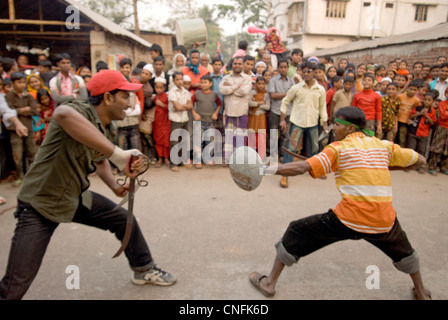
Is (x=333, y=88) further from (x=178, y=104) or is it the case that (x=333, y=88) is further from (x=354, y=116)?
(x=354, y=116)

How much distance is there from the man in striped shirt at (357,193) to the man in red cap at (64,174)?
112 centimetres

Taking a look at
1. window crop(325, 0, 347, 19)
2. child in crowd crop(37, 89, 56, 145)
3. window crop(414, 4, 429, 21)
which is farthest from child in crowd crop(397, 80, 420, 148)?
window crop(414, 4, 429, 21)

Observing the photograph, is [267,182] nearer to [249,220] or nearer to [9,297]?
[249,220]

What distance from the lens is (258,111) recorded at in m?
6.04

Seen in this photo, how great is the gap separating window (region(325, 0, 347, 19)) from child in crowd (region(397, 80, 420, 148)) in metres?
21.0

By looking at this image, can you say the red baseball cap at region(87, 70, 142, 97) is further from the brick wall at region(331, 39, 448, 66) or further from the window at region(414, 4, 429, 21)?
the window at region(414, 4, 429, 21)

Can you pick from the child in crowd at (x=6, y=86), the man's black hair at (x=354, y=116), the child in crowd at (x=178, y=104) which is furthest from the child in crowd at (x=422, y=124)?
the child in crowd at (x=6, y=86)

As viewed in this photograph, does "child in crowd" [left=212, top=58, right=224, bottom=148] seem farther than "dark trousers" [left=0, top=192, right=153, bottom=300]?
Yes

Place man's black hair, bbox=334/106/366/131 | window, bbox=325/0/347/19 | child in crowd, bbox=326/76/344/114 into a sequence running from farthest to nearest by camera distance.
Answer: window, bbox=325/0/347/19, child in crowd, bbox=326/76/344/114, man's black hair, bbox=334/106/366/131

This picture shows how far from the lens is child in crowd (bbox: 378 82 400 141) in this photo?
6125 mm

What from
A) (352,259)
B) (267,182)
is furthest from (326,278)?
(267,182)

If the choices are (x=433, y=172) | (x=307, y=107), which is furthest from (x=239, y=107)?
(x=433, y=172)

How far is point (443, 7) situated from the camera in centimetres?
2392

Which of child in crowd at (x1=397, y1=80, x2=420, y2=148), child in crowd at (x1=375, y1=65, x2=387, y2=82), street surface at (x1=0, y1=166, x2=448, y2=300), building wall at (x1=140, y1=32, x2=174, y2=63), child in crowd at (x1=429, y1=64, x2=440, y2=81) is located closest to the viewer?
street surface at (x1=0, y1=166, x2=448, y2=300)
